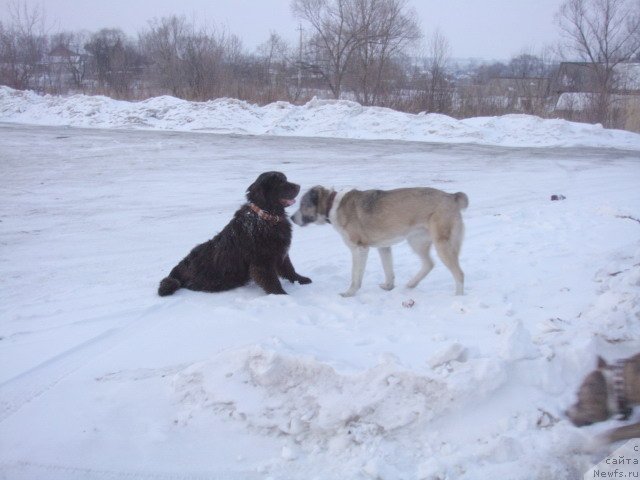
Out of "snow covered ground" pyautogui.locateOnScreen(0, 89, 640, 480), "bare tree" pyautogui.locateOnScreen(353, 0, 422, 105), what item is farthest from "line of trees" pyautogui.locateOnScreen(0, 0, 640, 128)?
"snow covered ground" pyautogui.locateOnScreen(0, 89, 640, 480)

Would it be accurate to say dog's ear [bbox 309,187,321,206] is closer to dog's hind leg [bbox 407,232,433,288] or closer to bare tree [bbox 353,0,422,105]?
dog's hind leg [bbox 407,232,433,288]

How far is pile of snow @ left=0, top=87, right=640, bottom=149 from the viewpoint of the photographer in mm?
17953

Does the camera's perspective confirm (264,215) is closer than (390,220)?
No

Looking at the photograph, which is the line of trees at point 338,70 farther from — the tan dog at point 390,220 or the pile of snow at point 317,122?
the tan dog at point 390,220

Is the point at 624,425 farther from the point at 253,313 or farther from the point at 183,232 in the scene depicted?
the point at 183,232

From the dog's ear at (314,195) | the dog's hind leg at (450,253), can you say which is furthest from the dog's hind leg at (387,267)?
the dog's ear at (314,195)

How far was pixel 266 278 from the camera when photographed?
553cm

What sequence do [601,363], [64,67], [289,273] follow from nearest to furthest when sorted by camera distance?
[601,363], [289,273], [64,67]

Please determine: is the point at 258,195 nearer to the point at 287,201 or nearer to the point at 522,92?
the point at 287,201

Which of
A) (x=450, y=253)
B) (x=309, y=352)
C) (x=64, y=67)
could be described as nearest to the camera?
(x=309, y=352)

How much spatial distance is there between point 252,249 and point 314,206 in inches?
33.1

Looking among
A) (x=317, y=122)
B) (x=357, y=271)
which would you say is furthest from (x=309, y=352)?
(x=317, y=122)

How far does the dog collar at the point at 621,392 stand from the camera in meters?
2.82

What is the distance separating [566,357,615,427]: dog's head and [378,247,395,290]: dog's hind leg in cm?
276
